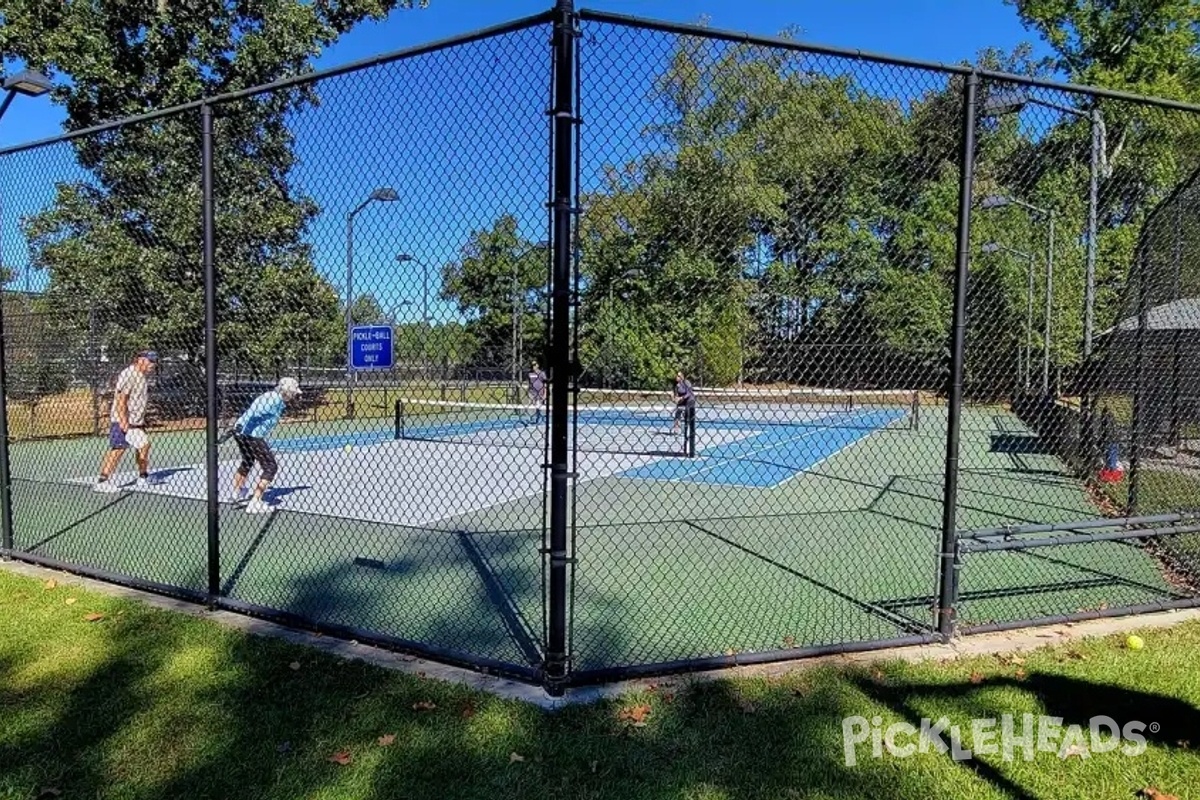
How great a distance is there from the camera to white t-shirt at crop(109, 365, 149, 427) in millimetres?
7230

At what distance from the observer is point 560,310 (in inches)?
130

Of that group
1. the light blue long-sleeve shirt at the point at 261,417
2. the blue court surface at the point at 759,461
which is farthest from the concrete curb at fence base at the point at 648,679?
the blue court surface at the point at 759,461

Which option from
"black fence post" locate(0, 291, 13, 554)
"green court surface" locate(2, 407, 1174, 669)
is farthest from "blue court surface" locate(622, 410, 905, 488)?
"black fence post" locate(0, 291, 13, 554)

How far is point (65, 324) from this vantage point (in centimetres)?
583

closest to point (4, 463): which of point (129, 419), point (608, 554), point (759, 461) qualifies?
point (129, 419)

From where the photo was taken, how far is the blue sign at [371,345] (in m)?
3.97

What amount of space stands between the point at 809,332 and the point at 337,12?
60.6ft

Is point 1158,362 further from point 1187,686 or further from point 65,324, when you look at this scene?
point 65,324

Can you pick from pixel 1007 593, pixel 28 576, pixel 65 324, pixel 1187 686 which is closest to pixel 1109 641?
pixel 1187 686

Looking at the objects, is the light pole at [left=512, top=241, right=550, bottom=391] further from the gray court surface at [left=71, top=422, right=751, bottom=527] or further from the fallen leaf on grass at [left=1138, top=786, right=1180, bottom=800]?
the gray court surface at [left=71, top=422, right=751, bottom=527]

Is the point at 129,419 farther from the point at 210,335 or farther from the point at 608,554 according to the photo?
the point at 608,554

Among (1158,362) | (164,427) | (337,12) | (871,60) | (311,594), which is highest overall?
(337,12)

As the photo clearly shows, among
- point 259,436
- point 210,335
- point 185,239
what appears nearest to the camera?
point 210,335

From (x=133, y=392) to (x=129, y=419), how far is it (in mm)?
696
